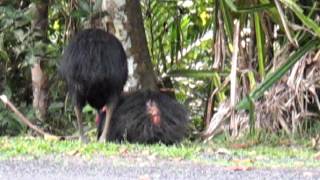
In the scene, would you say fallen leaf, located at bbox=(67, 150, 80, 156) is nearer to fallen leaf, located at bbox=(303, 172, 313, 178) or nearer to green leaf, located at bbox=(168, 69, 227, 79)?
fallen leaf, located at bbox=(303, 172, 313, 178)

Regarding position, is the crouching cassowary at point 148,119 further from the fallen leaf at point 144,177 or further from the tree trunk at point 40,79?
the tree trunk at point 40,79

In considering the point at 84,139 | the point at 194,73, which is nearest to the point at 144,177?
the point at 84,139

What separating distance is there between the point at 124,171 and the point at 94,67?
1.82 m

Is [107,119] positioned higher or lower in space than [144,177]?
higher

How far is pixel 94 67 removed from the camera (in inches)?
271

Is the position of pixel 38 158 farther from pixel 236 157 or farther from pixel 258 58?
pixel 258 58

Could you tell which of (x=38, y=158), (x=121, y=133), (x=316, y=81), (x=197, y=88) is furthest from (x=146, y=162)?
(x=197, y=88)

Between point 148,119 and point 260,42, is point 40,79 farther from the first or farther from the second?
point 148,119

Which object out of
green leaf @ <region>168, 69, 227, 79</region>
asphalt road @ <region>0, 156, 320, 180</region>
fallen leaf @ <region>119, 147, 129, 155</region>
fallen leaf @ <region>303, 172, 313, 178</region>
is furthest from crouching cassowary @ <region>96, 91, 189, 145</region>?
fallen leaf @ <region>303, 172, 313, 178</region>

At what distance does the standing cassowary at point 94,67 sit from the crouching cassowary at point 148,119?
0.59ft

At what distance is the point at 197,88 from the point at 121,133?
10.8ft

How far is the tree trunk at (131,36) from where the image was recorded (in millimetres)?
8586

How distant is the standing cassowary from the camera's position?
6883mm

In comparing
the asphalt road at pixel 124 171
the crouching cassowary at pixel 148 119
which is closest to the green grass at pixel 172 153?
the crouching cassowary at pixel 148 119
